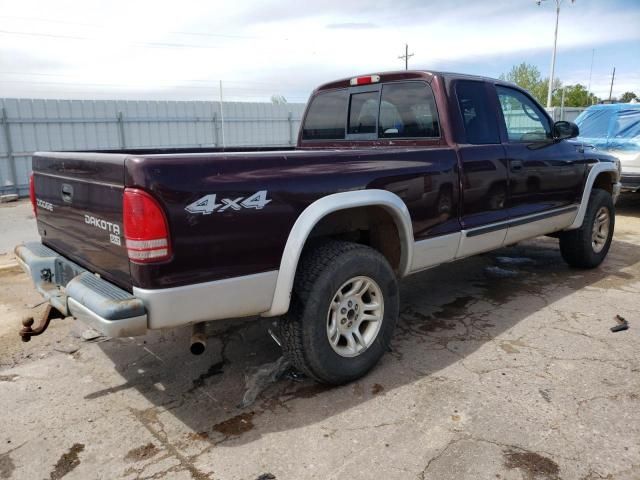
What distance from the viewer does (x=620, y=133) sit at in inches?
376

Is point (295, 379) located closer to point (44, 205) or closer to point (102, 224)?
point (102, 224)

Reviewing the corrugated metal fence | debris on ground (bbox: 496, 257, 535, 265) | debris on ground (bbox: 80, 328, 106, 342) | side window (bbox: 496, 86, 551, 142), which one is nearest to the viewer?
debris on ground (bbox: 80, 328, 106, 342)

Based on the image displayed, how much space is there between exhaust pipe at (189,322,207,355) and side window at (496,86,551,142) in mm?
3045

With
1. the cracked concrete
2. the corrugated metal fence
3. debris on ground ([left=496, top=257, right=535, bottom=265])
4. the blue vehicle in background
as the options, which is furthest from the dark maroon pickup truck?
the corrugated metal fence

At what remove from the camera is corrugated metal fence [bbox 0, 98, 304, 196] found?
12219 mm

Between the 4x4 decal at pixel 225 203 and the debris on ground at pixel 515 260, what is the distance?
4.27 meters

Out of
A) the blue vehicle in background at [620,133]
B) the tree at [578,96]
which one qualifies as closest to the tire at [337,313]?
the blue vehicle in background at [620,133]

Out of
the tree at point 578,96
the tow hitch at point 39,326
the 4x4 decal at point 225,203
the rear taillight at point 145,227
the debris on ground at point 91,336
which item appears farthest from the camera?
the tree at point 578,96

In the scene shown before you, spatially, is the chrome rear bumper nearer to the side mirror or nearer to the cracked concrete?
the cracked concrete

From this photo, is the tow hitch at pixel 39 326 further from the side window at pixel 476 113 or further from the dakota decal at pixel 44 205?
the side window at pixel 476 113

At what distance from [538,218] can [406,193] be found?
189 centimetres

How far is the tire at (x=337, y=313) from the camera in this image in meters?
2.95

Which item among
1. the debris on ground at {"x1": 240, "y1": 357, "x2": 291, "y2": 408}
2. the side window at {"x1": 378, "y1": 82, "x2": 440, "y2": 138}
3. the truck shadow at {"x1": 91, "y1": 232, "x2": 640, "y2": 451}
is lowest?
the truck shadow at {"x1": 91, "y1": 232, "x2": 640, "y2": 451}

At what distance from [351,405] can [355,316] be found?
1.84ft
